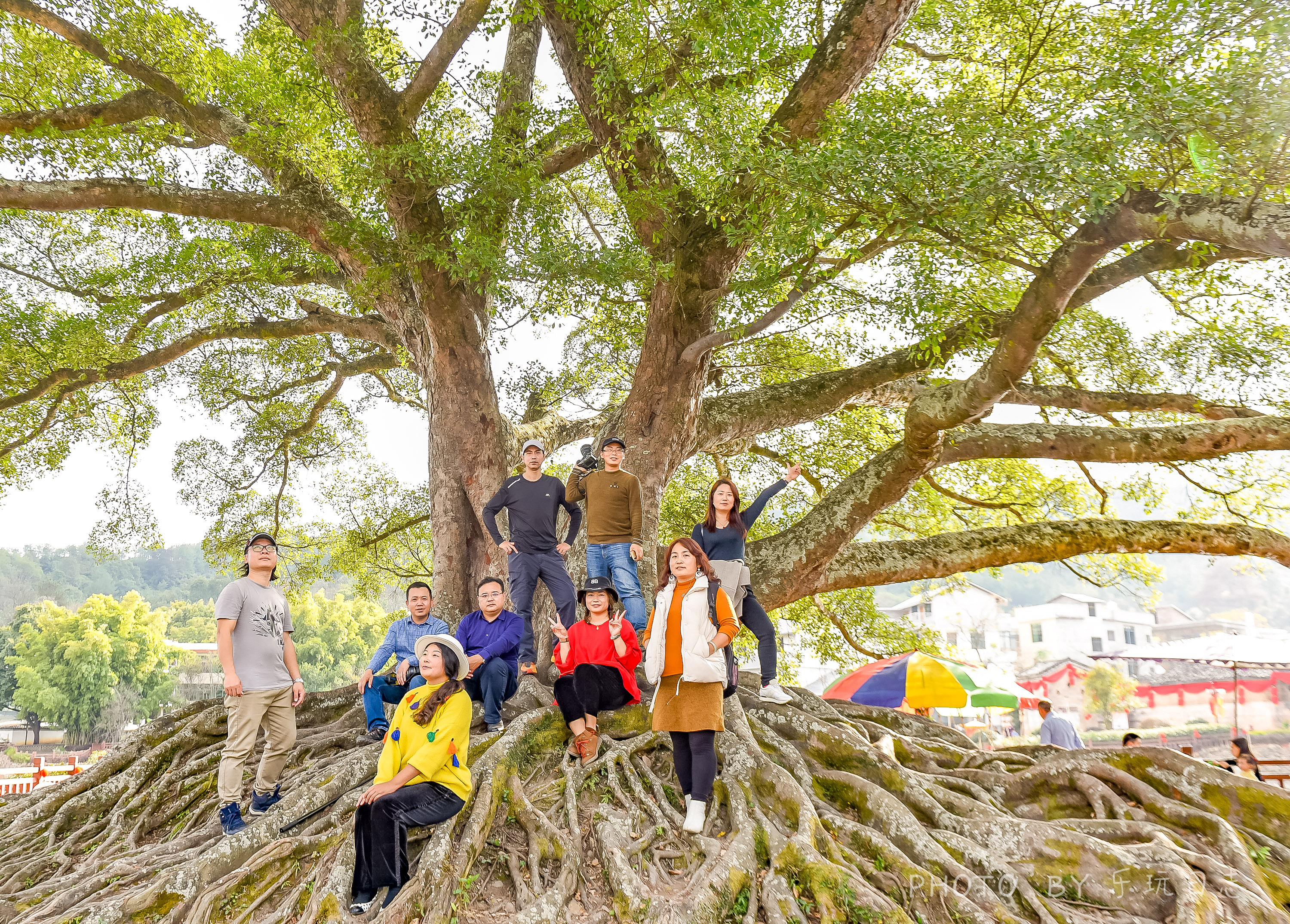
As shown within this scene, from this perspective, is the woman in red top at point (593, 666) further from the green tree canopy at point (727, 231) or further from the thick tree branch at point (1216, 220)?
the thick tree branch at point (1216, 220)

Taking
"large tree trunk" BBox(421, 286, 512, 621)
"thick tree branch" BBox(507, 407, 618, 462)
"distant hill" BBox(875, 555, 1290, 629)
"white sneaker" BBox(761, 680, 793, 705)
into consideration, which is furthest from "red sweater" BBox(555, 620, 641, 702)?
"distant hill" BBox(875, 555, 1290, 629)

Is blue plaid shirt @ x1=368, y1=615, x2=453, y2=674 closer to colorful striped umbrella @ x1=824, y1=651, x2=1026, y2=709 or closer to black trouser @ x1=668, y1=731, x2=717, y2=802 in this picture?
black trouser @ x1=668, y1=731, x2=717, y2=802

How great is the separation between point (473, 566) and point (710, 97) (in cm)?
500

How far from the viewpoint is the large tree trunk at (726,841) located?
3822 mm

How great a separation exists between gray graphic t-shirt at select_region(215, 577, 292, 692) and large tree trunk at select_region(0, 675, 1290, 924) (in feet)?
2.57

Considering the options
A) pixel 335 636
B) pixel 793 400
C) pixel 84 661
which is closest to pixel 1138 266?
pixel 793 400

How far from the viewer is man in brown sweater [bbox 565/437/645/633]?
21.1 ft

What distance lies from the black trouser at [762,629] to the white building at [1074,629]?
63023 millimetres

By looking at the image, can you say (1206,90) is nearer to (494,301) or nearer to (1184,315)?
(1184,315)

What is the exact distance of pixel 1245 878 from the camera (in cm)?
393

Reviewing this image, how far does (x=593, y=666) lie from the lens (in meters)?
5.32

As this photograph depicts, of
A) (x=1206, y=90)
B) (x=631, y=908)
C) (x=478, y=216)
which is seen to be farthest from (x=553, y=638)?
(x=1206, y=90)

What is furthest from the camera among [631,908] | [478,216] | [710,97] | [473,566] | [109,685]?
[109,685]

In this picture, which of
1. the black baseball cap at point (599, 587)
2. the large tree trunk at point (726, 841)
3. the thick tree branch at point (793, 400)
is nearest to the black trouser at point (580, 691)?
the large tree trunk at point (726, 841)
